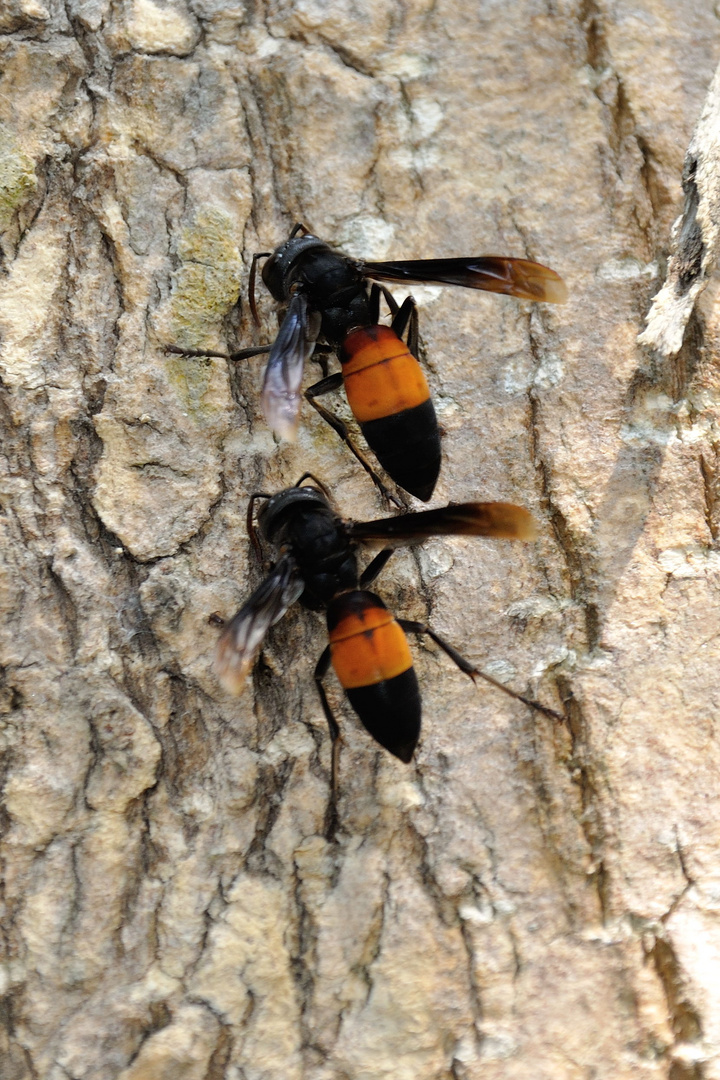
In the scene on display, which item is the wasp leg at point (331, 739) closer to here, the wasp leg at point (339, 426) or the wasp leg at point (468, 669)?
the wasp leg at point (468, 669)

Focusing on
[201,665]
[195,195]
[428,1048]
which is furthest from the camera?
[195,195]

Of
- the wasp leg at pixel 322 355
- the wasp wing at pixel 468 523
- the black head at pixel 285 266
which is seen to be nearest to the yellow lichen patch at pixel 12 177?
the black head at pixel 285 266

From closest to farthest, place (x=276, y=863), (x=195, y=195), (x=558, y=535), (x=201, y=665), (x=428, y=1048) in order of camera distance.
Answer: (x=428, y=1048)
(x=276, y=863)
(x=201, y=665)
(x=558, y=535)
(x=195, y=195)

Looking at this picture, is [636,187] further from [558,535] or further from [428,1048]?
[428,1048]

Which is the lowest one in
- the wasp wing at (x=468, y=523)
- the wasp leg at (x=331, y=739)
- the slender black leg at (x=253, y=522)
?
the wasp leg at (x=331, y=739)

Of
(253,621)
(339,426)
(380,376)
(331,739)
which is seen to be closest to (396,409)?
(380,376)

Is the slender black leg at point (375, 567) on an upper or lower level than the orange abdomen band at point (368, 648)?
upper

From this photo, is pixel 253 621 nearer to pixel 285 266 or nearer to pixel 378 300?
pixel 285 266

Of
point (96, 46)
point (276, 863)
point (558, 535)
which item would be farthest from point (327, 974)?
point (96, 46)
